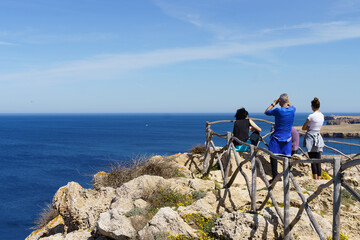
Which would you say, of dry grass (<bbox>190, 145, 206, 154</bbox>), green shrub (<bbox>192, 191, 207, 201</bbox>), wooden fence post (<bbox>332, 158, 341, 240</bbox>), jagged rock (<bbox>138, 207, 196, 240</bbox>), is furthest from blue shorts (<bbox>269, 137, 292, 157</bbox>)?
dry grass (<bbox>190, 145, 206, 154</bbox>)

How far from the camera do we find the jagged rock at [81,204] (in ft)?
29.5

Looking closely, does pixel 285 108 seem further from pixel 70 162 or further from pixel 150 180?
pixel 70 162

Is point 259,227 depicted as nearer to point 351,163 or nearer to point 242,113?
point 351,163

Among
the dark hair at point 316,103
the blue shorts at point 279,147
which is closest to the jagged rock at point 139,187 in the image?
the blue shorts at point 279,147

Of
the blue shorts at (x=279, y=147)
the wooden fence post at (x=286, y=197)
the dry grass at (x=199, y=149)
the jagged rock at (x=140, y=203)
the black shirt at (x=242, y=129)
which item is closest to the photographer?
the wooden fence post at (x=286, y=197)

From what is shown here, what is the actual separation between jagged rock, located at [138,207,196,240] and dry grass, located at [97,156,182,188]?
162 inches

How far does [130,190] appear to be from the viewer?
28.6 feet

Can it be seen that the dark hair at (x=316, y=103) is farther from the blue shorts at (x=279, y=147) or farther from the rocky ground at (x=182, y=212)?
the rocky ground at (x=182, y=212)

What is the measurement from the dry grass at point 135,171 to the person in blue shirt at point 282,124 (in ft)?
14.1

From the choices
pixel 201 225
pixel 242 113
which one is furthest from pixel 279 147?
pixel 201 225

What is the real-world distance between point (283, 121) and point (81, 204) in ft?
20.9

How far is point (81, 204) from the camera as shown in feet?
30.7

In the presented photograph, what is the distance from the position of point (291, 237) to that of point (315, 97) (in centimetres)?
433

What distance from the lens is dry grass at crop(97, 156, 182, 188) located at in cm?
1080
